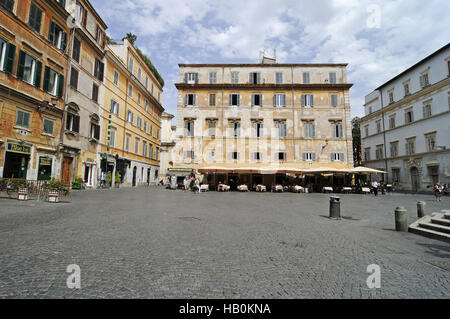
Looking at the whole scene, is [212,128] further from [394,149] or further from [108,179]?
[394,149]

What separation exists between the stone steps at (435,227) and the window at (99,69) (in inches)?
1053

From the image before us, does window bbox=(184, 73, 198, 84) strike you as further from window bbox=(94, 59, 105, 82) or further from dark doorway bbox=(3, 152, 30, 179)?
dark doorway bbox=(3, 152, 30, 179)

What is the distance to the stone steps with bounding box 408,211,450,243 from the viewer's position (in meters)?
6.82

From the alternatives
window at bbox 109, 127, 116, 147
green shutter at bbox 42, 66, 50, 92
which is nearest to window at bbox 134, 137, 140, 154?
window at bbox 109, 127, 116, 147

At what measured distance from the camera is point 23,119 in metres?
16.1

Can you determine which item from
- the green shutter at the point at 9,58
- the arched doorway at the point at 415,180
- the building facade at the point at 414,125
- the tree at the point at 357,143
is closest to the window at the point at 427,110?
the building facade at the point at 414,125

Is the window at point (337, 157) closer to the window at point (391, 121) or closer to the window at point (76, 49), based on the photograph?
the window at point (391, 121)

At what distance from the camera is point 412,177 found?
3116cm

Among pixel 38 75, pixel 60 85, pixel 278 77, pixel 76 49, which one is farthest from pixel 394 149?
pixel 38 75

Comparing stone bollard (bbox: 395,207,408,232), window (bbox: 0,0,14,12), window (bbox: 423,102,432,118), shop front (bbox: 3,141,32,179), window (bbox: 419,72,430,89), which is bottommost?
stone bollard (bbox: 395,207,408,232)

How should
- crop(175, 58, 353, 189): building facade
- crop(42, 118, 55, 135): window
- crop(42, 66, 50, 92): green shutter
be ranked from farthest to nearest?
crop(175, 58, 353, 189): building facade, crop(42, 118, 55, 135): window, crop(42, 66, 50, 92): green shutter

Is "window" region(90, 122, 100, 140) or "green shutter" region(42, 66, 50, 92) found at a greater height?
"green shutter" region(42, 66, 50, 92)

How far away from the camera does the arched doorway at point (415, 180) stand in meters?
30.2

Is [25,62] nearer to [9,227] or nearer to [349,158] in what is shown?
[9,227]
